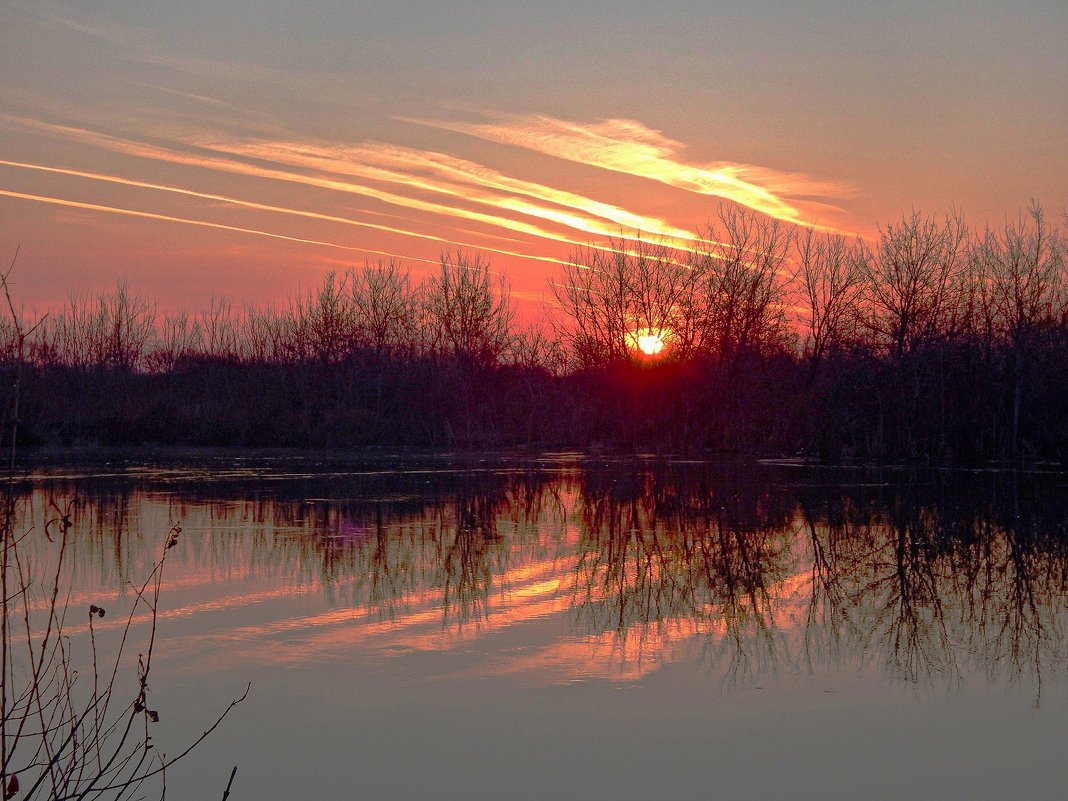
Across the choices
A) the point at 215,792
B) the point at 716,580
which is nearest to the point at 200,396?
the point at 716,580

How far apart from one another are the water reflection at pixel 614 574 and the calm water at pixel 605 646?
44mm

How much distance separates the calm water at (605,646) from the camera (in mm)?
4836

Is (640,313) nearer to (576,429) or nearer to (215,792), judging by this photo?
(576,429)

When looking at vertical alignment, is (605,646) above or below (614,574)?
below

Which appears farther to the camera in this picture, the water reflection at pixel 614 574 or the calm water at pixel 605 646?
the water reflection at pixel 614 574

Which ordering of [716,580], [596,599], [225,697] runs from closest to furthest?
[225,697] → [596,599] → [716,580]

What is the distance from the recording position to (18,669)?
6453 millimetres

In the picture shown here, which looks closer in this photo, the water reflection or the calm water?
the calm water

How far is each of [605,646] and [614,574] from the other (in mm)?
2795

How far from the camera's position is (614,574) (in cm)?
988

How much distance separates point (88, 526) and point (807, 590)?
892cm

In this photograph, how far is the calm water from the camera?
484 centimetres

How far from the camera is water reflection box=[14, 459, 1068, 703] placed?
7008mm

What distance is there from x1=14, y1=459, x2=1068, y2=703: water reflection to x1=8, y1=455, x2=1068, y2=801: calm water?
1.7 inches
